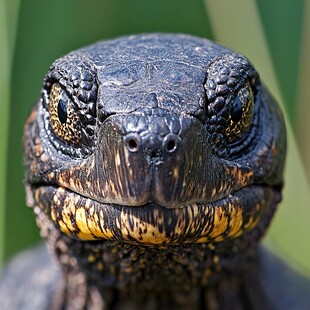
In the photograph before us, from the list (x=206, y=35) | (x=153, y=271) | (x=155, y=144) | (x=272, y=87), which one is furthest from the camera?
(x=206, y=35)

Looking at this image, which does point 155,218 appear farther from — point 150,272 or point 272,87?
point 272,87

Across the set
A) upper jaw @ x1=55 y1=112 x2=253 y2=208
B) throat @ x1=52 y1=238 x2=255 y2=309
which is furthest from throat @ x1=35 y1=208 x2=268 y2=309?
upper jaw @ x1=55 y1=112 x2=253 y2=208

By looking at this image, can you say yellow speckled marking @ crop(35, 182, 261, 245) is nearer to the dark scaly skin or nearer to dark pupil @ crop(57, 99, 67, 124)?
the dark scaly skin

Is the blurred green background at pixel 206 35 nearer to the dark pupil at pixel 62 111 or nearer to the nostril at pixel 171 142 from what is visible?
the dark pupil at pixel 62 111

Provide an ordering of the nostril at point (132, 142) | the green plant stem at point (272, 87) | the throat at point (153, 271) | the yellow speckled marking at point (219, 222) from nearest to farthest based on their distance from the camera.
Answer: the nostril at point (132, 142)
the yellow speckled marking at point (219, 222)
the throat at point (153, 271)
the green plant stem at point (272, 87)

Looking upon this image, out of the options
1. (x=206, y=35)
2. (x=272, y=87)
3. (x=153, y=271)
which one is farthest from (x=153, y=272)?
(x=206, y=35)

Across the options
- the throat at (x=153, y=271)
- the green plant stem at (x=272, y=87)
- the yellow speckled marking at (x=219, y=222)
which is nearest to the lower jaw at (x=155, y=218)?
the yellow speckled marking at (x=219, y=222)

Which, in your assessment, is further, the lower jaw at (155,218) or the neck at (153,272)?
the neck at (153,272)

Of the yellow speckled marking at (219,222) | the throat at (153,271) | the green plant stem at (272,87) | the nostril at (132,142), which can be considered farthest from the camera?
the green plant stem at (272,87)
